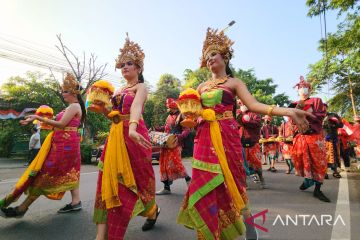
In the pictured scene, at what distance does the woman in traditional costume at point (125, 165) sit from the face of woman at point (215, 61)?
77 centimetres

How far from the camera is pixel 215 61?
A: 315 cm

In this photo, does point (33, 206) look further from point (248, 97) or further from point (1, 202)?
point (248, 97)

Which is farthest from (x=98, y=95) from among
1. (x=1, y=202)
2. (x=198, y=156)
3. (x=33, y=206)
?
(x=33, y=206)

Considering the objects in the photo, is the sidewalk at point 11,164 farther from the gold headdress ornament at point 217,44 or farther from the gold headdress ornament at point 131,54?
the gold headdress ornament at point 217,44

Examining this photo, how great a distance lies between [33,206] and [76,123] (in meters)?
1.65

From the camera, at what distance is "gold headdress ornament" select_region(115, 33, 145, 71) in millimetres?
3451

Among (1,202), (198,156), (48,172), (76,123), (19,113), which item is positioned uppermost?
(19,113)

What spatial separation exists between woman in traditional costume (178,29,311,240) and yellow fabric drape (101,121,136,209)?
61 centimetres

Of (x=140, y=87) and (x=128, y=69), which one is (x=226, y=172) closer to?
(x=140, y=87)

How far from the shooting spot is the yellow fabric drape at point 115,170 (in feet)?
9.21

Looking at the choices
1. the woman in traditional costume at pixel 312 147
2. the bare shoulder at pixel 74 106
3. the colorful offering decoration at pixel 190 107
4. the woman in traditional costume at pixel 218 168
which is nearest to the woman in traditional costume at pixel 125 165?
the colorful offering decoration at pixel 190 107

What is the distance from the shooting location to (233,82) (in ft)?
9.91

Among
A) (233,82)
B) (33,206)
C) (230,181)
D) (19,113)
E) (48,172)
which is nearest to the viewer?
(230,181)

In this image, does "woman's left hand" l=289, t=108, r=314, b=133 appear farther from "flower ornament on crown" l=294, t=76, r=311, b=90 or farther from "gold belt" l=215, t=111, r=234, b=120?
"flower ornament on crown" l=294, t=76, r=311, b=90
